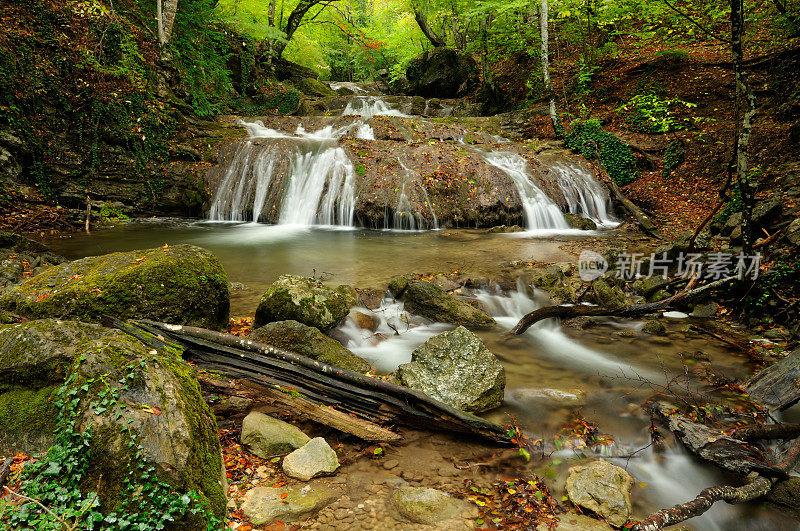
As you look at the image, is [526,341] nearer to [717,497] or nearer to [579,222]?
[717,497]

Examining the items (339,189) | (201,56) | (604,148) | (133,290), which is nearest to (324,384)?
(133,290)

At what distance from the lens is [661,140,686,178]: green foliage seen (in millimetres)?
13242

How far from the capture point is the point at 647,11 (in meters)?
16.2

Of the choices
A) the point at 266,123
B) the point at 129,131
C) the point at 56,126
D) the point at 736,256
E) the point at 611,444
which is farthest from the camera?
the point at 266,123

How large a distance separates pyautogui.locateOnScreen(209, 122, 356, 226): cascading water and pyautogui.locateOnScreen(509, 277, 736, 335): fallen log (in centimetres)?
781

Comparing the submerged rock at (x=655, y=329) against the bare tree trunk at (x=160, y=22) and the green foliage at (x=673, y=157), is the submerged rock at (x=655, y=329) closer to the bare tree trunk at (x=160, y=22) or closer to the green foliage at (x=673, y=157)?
the green foliage at (x=673, y=157)

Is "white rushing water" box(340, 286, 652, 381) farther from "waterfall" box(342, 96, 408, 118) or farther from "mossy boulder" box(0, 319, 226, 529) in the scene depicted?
"waterfall" box(342, 96, 408, 118)

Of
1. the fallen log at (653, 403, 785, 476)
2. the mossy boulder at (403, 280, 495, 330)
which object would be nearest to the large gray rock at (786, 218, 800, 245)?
the fallen log at (653, 403, 785, 476)

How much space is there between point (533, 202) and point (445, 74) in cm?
1521

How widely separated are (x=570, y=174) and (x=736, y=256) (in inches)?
338

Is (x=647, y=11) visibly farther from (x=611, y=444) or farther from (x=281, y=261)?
(x=611, y=444)

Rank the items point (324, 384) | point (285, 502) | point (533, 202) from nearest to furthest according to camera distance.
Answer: point (285, 502), point (324, 384), point (533, 202)

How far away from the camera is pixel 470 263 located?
25.9 feet

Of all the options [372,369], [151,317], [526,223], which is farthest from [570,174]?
[151,317]
